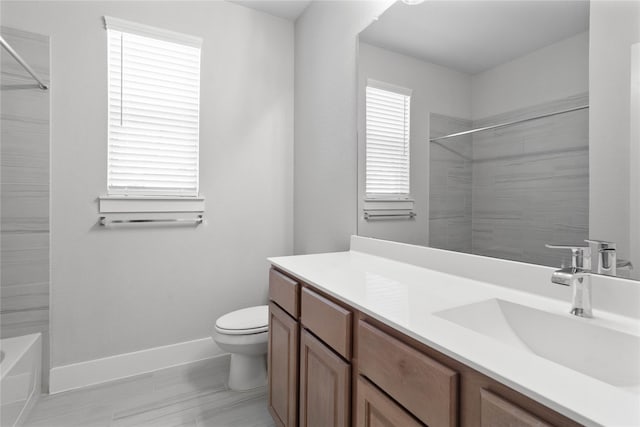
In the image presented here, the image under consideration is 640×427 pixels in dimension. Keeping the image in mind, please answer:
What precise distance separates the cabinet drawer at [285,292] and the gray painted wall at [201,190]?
0.97m

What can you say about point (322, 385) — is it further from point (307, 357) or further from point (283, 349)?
point (283, 349)

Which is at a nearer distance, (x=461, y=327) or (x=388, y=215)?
(x=461, y=327)

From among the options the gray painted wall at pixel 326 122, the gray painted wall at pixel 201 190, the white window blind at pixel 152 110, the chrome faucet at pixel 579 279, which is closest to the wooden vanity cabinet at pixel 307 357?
the chrome faucet at pixel 579 279

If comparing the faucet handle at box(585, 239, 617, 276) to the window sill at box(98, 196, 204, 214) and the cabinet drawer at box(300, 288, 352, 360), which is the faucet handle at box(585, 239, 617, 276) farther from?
the window sill at box(98, 196, 204, 214)

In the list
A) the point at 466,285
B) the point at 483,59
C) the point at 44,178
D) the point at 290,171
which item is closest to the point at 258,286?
the point at 290,171

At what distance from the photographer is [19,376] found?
62.0 inches

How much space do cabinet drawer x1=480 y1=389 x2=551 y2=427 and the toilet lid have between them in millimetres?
1479

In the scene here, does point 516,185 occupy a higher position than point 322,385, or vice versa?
point 516,185

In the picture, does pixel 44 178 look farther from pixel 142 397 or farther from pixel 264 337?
pixel 264 337

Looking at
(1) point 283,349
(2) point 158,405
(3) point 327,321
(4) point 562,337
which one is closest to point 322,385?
(3) point 327,321

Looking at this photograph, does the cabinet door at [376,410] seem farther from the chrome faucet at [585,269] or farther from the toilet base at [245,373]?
the toilet base at [245,373]

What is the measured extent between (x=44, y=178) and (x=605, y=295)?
104 inches

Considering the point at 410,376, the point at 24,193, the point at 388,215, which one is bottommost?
the point at 410,376

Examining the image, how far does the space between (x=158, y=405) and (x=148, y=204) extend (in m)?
1.22
